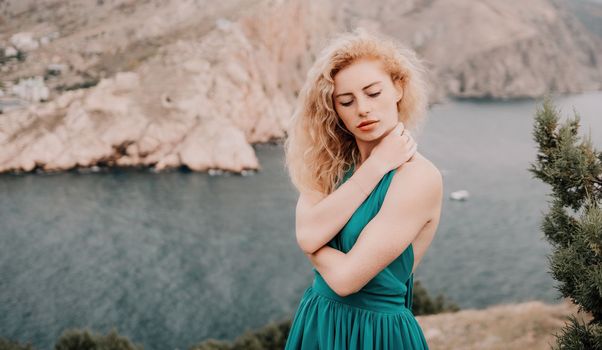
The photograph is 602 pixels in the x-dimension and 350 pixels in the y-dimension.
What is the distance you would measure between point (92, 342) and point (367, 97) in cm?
2508

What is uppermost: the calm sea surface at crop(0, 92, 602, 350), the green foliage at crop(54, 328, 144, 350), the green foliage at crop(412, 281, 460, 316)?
the green foliage at crop(54, 328, 144, 350)

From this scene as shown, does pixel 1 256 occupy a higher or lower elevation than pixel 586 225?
lower

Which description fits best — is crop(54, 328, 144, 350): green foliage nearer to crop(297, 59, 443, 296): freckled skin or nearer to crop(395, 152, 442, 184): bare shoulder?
crop(297, 59, 443, 296): freckled skin

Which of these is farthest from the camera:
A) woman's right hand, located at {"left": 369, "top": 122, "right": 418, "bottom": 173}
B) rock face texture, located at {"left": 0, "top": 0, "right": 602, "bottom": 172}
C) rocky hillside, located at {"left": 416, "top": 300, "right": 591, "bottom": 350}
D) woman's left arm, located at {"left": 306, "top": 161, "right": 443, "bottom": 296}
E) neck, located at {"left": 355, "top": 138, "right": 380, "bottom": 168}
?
rock face texture, located at {"left": 0, "top": 0, "right": 602, "bottom": 172}

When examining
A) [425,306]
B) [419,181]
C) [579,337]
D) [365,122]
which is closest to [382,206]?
[419,181]

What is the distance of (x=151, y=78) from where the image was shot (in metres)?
75.2

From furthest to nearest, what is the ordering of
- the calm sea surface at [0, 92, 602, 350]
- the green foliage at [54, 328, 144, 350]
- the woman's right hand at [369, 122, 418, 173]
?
the calm sea surface at [0, 92, 602, 350] → the green foliage at [54, 328, 144, 350] → the woman's right hand at [369, 122, 418, 173]

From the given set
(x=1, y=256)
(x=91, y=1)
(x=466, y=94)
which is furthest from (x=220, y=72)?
(x=466, y=94)

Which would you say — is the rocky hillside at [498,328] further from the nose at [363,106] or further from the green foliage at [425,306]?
the green foliage at [425,306]

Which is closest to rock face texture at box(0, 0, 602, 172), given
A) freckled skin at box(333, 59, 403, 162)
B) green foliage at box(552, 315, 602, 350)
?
green foliage at box(552, 315, 602, 350)

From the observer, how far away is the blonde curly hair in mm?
2688

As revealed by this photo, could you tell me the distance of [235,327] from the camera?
29484mm

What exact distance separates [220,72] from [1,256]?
1825 inches

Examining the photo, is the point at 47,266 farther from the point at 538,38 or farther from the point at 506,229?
the point at 538,38
